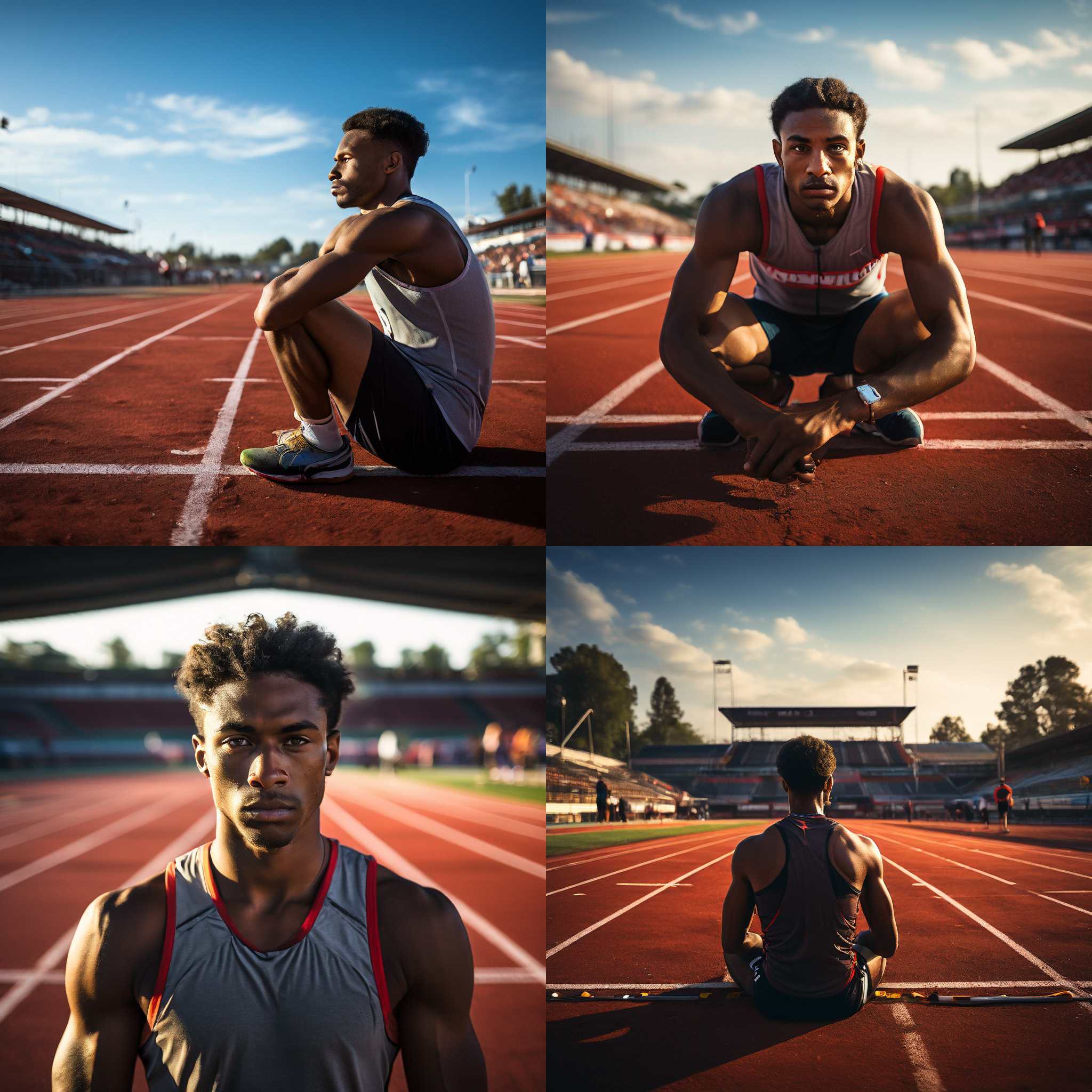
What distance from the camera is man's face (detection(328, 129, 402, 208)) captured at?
424 cm

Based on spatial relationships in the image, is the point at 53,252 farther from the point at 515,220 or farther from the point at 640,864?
the point at 640,864

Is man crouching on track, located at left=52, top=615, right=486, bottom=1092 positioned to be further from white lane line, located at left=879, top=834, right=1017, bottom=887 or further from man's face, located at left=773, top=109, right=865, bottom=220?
white lane line, located at left=879, top=834, right=1017, bottom=887

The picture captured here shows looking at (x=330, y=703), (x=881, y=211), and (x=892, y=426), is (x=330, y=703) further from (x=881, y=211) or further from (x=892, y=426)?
(x=892, y=426)

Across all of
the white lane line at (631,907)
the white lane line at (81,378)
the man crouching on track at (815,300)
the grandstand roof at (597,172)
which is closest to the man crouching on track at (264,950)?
the man crouching on track at (815,300)

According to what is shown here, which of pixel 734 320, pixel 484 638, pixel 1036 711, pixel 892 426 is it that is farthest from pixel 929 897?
pixel 484 638

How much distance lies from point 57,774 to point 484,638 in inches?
896

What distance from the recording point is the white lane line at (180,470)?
495cm

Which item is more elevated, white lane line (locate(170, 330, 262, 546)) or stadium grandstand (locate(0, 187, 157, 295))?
stadium grandstand (locate(0, 187, 157, 295))

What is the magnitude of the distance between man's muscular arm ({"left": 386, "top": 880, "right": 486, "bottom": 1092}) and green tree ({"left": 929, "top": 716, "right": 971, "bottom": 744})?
345 cm

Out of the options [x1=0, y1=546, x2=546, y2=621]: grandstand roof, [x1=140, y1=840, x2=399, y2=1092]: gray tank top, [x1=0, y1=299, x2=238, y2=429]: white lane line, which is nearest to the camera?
[x1=140, y1=840, x2=399, y2=1092]: gray tank top

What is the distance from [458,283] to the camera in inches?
173

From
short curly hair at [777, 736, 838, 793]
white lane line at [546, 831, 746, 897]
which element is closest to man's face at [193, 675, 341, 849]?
short curly hair at [777, 736, 838, 793]

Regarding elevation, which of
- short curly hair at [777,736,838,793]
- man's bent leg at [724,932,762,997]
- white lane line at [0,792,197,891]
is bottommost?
white lane line at [0,792,197,891]

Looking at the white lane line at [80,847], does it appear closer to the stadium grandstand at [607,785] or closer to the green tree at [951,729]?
the stadium grandstand at [607,785]
